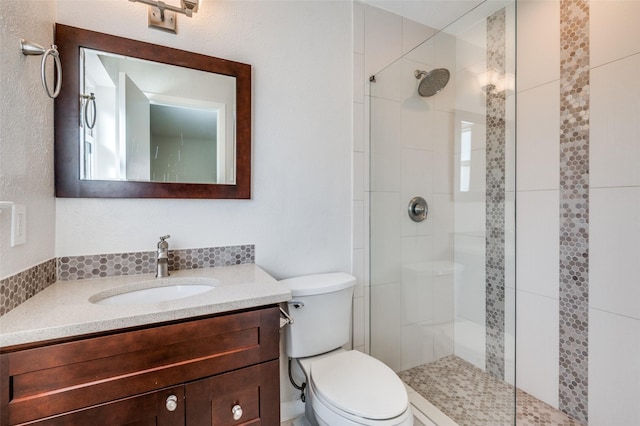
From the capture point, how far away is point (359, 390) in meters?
1.17

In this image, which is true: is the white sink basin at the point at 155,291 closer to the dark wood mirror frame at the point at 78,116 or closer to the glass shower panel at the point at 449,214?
the dark wood mirror frame at the point at 78,116

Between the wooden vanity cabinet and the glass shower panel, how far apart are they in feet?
3.38

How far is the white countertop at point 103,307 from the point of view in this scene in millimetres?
738

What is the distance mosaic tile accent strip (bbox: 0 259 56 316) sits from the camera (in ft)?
2.62

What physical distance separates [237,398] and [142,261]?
711 millimetres

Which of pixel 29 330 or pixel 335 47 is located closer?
pixel 29 330

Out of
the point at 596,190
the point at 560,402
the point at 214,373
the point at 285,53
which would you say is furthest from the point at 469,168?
the point at 214,373

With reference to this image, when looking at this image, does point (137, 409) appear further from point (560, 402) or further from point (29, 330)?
point (560, 402)

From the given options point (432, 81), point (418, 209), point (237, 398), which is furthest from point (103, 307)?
point (432, 81)

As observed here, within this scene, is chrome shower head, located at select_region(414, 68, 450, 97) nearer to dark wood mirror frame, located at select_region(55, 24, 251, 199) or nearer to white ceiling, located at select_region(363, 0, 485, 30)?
white ceiling, located at select_region(363, 0, 485, 30)

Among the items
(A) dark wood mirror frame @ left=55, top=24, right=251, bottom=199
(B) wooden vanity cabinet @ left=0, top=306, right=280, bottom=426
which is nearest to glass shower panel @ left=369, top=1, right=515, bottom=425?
(A) dark wood mirror frame @ left=55, top=24, right=251, bottom=199

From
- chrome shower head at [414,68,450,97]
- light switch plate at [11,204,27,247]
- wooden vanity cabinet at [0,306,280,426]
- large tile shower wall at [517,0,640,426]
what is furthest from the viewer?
chrome shower head at [414,68,450,97]

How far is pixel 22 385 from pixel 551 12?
8.90 ft

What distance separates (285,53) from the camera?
1561 mm
